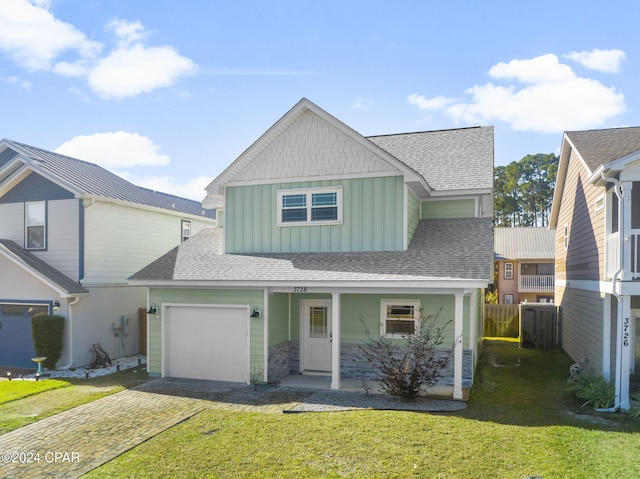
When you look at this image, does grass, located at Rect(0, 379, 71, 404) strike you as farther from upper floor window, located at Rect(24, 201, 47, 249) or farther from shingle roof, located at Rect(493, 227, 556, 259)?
shingle roof, located at Rect(493, 227, 556, 259)

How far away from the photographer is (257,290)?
11812 mm

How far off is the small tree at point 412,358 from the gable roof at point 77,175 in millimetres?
10001

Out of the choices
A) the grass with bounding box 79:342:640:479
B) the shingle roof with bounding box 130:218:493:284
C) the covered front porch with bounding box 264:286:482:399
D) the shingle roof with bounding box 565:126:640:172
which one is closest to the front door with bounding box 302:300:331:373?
the covered front porch with bounding box 264:286:482:399

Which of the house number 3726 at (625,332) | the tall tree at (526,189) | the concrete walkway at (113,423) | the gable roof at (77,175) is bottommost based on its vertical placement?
the concrete walkway at (113,423)

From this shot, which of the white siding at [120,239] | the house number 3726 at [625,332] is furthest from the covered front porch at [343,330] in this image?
the white siding at [120,239]

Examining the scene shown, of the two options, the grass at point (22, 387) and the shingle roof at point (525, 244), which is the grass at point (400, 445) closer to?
the grass at point (22, 387)

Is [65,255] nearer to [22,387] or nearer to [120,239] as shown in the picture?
[120,239]

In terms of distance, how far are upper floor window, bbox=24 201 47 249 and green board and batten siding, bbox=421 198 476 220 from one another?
12.2m

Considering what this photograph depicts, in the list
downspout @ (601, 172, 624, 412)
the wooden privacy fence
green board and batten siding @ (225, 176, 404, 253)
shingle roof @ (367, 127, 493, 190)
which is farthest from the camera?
the wooden privacy fence

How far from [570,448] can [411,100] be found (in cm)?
1111

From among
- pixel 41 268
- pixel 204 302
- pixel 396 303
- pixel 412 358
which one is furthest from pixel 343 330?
pixel 41 268

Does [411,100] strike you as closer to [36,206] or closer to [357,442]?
[357,442]

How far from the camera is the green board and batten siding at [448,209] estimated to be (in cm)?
1362

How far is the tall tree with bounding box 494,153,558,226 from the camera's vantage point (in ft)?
178
